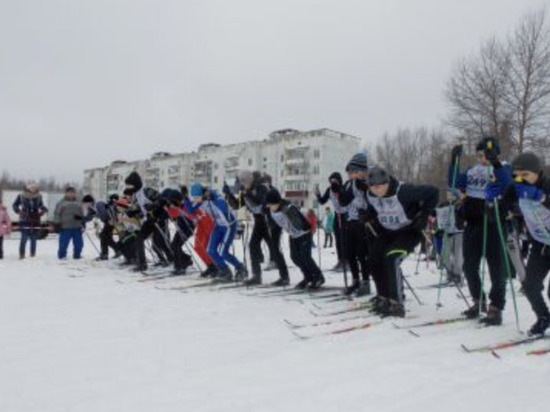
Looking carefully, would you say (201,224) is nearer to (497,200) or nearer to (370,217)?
(370,217)

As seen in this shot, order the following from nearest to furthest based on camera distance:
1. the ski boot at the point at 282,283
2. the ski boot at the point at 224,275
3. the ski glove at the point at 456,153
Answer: the ski glove at the point at 456,153 < the ski boot at the point at 282,283 < the ski boot at the point at 224,275

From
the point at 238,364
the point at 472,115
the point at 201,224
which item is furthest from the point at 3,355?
the point at 472,115

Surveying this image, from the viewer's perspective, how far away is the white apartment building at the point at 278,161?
72.2 metres

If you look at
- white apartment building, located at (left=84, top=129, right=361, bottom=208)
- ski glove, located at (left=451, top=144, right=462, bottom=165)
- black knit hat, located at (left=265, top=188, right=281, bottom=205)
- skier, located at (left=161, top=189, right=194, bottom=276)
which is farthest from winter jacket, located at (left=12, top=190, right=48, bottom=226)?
white apartment building, located at (left=84, top=129, right=361, bottom=208)

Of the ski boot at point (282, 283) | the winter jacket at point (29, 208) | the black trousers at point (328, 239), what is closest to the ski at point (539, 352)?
the ski boot at point (282, 283)

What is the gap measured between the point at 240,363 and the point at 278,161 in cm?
7458

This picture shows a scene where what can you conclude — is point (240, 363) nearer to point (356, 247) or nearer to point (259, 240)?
point (356, 247)

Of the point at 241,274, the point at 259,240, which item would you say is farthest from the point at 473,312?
the point at 241,274

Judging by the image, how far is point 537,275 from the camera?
479cm

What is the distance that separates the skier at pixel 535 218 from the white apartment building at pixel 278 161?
53757 mm

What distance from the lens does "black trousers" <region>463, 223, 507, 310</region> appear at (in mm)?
5500

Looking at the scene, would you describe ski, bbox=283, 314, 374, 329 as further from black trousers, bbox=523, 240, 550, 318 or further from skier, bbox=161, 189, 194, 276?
skier, bbox=161, 189, 194, 276

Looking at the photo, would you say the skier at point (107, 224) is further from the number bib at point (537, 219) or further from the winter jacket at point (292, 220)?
the number bib at point (537, 219)

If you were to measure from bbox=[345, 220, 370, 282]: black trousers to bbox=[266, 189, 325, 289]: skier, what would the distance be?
624 millimetres
